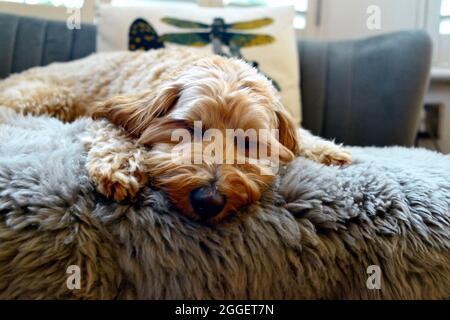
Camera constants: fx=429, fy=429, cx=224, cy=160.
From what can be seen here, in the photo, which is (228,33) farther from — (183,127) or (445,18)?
(445,18)

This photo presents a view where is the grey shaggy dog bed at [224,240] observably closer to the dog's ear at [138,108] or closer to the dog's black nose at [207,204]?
the dog's black nose at [207,204]

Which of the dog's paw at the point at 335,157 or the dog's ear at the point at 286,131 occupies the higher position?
the dog's ear at the point at 286,131

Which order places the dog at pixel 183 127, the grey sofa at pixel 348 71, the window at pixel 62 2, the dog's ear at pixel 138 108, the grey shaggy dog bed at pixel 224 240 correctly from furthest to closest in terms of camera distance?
the window at pixel 62 2 < the grey sofa at pixel 348 71 < the dog's ear at pixel 138 108 < the dog at pixel 183 127 < the grey shaggy dog bed at pixel 224 240

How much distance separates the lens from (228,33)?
215 centimetres

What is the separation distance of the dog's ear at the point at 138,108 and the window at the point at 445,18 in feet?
7.55

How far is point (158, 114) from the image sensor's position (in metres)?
1.33

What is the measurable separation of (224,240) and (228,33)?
145 centimetres

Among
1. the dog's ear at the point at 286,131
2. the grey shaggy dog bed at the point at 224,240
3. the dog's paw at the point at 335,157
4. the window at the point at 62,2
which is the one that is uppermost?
the window at the point at 62,2

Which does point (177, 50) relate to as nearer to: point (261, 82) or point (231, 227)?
point (261, 82)

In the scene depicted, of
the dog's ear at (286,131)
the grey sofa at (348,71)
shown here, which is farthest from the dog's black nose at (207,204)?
the grey sofa at (348,71)

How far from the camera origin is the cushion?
215 centimetres

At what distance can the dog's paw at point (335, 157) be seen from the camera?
140cm

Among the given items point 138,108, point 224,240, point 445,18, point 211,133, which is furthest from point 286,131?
point 445,18

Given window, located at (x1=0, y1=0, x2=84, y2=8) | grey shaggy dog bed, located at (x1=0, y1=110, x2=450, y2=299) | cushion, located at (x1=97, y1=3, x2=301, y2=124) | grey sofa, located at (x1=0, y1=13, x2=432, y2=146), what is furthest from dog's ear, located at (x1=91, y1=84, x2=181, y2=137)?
window, located at (x1=0, y1=0, x2=84, y2=8)
